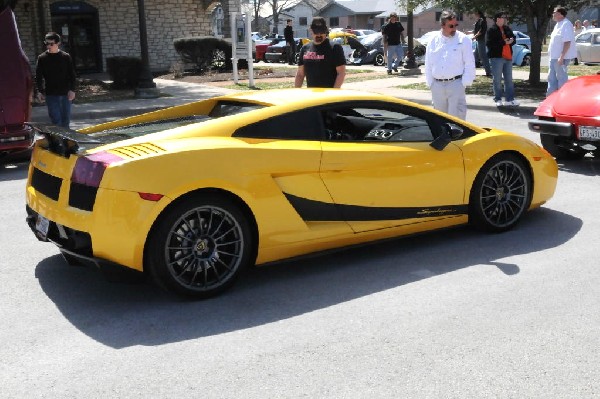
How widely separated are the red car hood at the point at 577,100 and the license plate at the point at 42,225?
6.21 metres

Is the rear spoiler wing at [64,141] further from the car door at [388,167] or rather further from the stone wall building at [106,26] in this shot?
the stone wall building at [106,26]

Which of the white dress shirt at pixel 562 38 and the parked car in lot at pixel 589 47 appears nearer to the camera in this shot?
the white dress shirt at pixel 562 38

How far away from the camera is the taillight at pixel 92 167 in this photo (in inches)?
186

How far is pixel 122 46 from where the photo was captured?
104 feet

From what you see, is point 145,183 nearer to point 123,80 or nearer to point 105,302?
point 105,302

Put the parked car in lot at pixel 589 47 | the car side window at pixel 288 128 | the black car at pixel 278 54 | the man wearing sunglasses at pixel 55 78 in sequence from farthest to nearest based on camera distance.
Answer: the black car at pixel 278 54
the parked car in lot at pixel 589 47
the man wearing sunglasses at pixel 55 78
the car side window at pixel 288 128

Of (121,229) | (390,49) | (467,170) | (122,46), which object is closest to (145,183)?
(121,229)

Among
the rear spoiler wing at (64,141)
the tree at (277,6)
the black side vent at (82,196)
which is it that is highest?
the tree at (277,6)

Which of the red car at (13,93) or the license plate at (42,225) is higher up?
the red car at (13,93)

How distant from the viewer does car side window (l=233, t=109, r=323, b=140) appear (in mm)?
5289

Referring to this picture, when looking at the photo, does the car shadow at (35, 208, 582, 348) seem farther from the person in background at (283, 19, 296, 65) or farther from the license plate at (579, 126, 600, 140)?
the person in background at (283, 19, 296, 65)

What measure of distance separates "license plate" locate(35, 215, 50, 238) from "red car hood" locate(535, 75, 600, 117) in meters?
6.21

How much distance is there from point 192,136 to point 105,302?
48.1 inches

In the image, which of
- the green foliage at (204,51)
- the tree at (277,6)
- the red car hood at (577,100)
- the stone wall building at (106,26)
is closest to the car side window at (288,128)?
the red car hood at (577,100)
